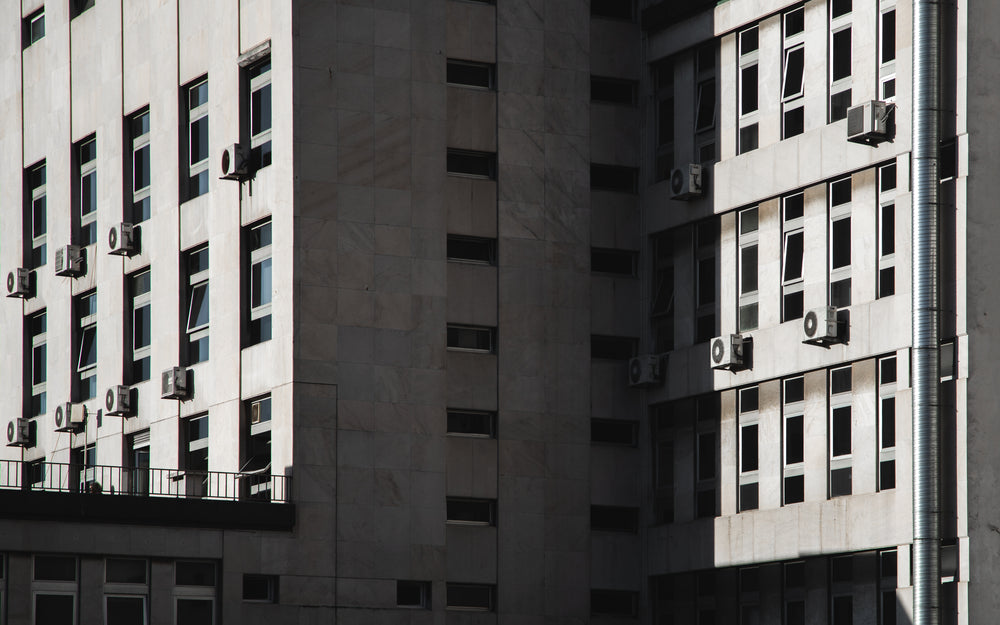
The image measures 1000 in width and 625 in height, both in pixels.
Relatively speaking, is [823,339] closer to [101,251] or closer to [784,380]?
[784,380]

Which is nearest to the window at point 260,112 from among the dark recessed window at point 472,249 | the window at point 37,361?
the dark recessed window at point 472,249

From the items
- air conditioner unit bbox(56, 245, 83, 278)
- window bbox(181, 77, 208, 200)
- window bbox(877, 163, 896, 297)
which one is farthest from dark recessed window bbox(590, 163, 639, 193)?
air conditioner unit bbox(56, 245, 83, 278)

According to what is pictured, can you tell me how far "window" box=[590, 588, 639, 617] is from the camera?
47.4 metres

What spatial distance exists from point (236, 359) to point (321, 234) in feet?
13.7

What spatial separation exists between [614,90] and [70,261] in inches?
652

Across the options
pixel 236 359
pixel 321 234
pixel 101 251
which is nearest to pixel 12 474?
pixel 101 251

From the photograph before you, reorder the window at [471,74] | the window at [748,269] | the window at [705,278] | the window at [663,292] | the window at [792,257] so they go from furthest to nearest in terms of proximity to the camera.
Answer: the window at [663,292] → the window at [471,74] → the window at [705,278] → the window at [748,269] → the window at [792,257]

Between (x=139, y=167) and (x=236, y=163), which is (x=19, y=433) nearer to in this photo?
(x=139, y=167)

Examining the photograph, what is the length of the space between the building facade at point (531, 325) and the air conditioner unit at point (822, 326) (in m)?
0.22

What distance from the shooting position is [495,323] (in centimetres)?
4700

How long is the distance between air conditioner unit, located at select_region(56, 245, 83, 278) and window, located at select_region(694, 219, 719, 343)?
60.4ft

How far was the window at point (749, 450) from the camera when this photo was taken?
44.5 meters

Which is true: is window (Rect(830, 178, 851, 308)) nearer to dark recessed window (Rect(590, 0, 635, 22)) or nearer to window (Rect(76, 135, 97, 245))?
dark recessed window (Rect(590, 0, 635, 22))

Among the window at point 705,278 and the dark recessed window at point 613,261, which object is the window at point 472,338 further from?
the window at point 705,278
